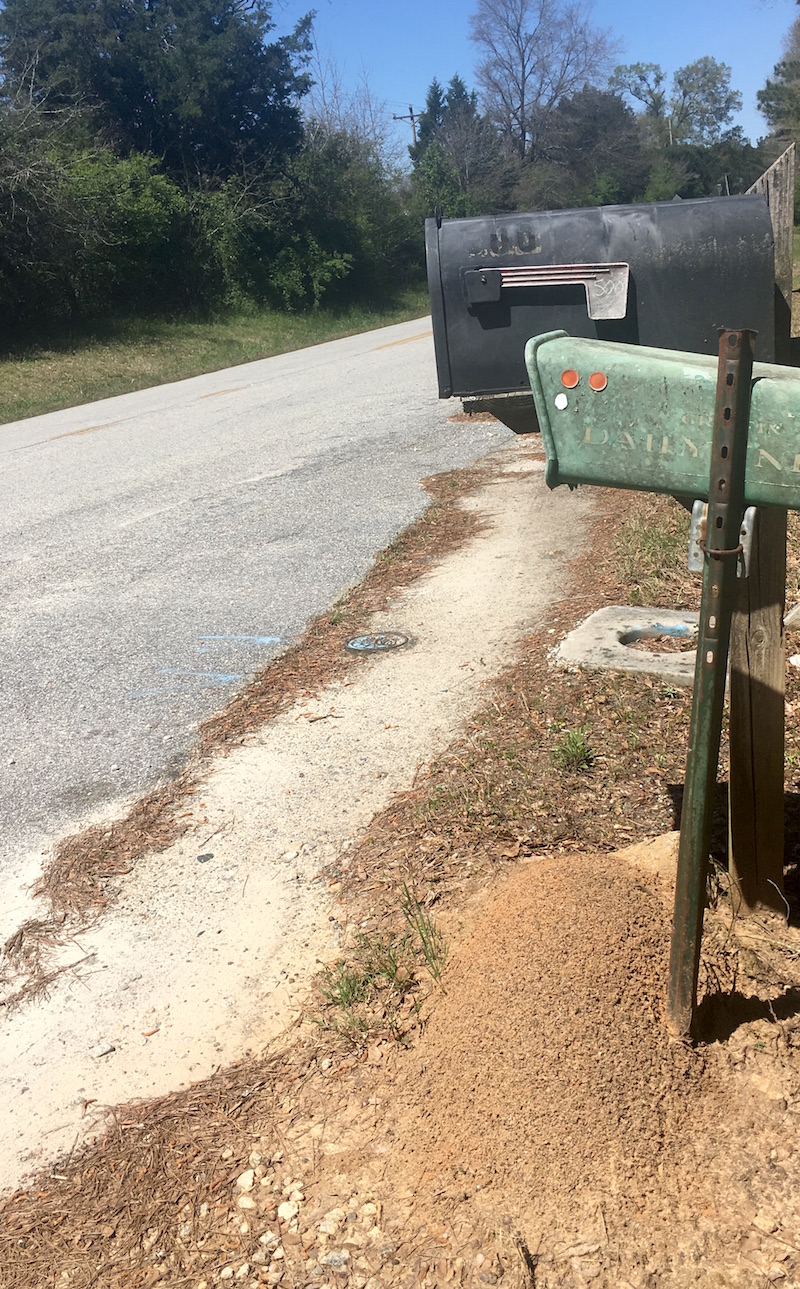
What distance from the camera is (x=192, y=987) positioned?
282 cm

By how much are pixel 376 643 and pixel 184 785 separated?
145cm

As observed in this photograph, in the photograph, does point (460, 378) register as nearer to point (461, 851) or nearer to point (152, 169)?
point (461, 851)

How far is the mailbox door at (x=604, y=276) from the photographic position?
247 cm

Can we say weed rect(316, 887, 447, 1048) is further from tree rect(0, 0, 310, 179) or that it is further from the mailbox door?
tree rect(0, 0, 310, 179)

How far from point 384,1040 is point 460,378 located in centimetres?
163

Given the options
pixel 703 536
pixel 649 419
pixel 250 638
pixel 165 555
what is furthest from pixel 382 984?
pixel 165 555

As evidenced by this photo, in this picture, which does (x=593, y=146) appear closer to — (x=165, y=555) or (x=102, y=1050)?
(x=165, y=555)

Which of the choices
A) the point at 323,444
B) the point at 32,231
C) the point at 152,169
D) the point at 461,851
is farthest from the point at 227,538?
the point at 152,169

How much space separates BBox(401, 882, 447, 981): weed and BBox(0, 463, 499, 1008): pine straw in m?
1.01

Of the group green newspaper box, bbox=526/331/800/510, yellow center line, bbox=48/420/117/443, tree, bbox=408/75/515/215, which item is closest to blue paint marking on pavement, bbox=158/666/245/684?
green newspaper box, bbox=526/331/800/510

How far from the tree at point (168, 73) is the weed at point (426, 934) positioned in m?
31.7

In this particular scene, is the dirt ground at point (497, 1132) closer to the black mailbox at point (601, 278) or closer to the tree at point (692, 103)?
the black mailbox at point (601, 278)

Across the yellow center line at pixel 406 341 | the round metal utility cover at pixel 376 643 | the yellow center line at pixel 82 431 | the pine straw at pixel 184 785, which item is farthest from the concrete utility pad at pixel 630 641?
the yellow center line at pixel 406 341

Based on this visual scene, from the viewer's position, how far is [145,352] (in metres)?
22.6
